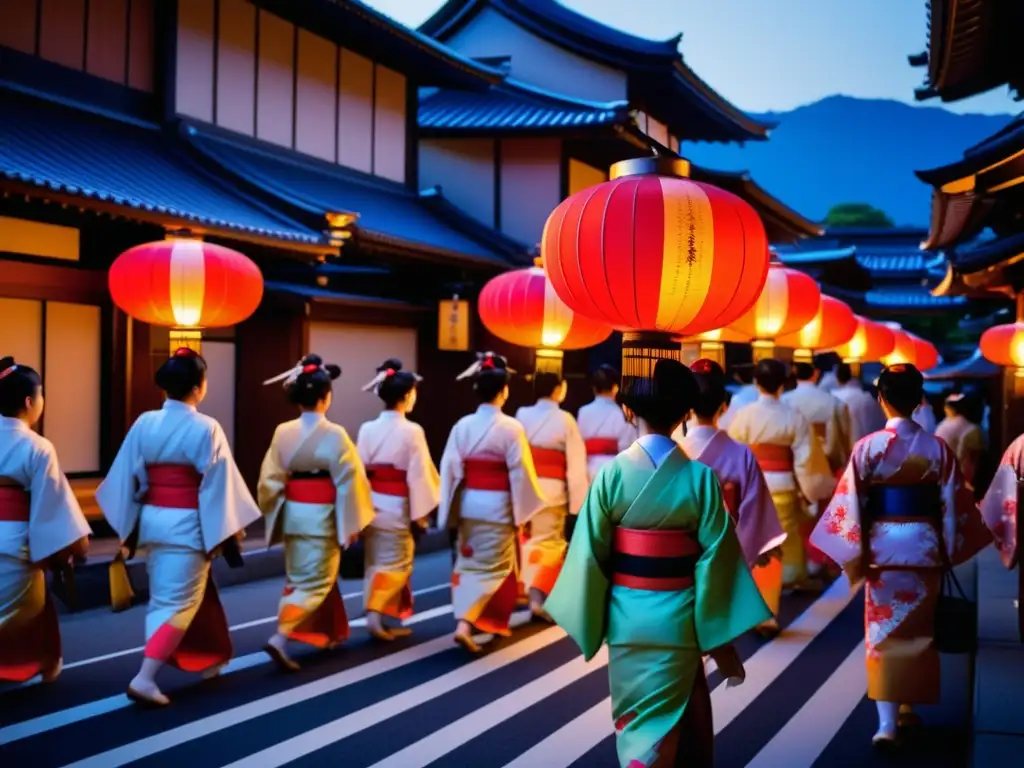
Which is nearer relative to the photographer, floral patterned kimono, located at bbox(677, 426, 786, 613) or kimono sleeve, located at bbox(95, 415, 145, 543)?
kimono sleeve, located at bbox(95, 415, 145, 543)

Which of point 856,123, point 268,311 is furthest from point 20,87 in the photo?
point 856,123

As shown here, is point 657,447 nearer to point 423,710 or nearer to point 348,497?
point 423,710

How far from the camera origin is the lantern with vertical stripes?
5.72m

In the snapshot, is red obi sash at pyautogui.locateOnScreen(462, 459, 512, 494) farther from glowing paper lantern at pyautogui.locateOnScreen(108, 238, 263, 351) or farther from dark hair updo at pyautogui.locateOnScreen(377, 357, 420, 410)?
glowing paper lantern at pyautogui.locateOnScreen(108, 238, 263, 351)

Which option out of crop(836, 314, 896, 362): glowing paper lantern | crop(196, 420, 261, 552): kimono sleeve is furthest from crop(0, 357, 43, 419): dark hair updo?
crop(836, 314, 896, 362): glowing paper lantern

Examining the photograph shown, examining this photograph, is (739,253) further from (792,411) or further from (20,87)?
(20,87)

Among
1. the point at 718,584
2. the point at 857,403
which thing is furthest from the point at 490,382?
the point at 857,403

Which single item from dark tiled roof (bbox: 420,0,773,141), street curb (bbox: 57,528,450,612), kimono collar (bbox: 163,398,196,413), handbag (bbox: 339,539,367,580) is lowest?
street curb (bbox: 57,528,450,612)

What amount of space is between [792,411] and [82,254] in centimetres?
659

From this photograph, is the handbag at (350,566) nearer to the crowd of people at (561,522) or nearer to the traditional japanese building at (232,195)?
the crowd of people at (561,522)

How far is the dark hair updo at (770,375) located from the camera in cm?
978

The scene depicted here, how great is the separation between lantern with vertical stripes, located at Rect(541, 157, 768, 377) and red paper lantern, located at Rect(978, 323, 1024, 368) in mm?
6274

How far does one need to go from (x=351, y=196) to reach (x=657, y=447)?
438 inches

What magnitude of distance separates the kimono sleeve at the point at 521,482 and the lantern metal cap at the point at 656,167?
2700 mm
